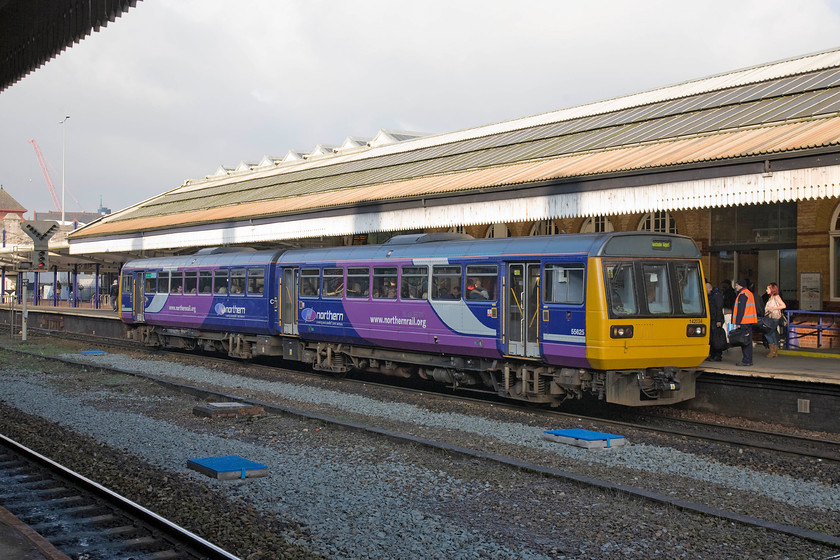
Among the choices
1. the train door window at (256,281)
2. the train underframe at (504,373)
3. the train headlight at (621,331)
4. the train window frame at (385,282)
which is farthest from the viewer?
the train door window at (256,281)

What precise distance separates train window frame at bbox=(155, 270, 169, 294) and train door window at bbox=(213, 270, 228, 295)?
3283 millimetres

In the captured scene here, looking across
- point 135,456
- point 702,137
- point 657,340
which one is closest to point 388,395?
point 657,340

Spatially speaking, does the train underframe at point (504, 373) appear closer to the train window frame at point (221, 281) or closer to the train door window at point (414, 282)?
the train door window at point (414, 282)

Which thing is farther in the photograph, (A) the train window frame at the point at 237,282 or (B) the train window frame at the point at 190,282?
(B) the train window frame at the point at 190,282

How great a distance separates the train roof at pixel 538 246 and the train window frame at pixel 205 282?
660 centimetres

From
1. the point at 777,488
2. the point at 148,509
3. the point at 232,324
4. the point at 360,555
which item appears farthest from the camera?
the point at 232,324

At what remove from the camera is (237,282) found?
862 inches

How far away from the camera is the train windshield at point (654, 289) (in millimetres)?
12648

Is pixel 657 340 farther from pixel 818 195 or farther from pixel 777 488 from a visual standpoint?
pixel 777 488

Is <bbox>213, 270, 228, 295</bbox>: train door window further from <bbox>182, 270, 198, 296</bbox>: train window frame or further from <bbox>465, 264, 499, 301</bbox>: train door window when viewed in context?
<bbox>465, 264, 499, 301</bbox>: train door window

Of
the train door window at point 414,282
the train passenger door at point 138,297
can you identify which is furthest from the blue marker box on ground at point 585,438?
the train passenger door at point 138,297

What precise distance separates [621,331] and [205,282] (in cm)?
1410

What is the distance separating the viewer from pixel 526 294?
1379cm

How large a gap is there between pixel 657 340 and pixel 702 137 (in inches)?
223
